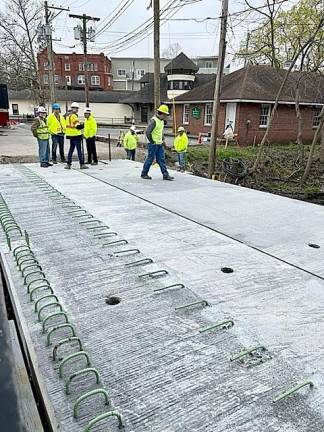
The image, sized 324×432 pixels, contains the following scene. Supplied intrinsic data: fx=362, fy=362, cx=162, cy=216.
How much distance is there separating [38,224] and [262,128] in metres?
18.8

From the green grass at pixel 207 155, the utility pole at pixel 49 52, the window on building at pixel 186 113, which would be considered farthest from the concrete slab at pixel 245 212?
the window on building at pixel 186 113

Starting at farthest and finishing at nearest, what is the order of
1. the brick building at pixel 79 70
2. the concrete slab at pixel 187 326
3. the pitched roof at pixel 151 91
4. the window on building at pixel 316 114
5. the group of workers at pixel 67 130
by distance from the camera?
1. the brick building at pixel 79 70
2. the pitched roof at pixel 151 91
3. the window on building at pixel 316 114
4. the group of workers at pixel 67 130
5. the concrete slab at pixel 187 326

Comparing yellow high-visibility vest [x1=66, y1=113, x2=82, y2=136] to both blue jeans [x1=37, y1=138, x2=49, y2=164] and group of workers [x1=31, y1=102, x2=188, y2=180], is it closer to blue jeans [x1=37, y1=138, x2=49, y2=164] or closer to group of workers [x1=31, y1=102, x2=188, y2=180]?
group of workers [x1=31, y1=102, x2=188, y2=180]

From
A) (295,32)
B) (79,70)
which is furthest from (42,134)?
(79,70)

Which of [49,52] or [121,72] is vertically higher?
[121,72]

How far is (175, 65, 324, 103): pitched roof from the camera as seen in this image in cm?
1998

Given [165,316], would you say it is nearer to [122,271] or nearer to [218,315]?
[218,315]

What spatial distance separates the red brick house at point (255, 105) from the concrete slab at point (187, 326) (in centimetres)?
1741

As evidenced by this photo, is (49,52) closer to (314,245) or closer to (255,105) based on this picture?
(255,105)

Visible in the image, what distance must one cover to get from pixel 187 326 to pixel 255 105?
19885 millimetres

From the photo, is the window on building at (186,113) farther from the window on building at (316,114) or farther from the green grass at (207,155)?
the green grass at (207,155)

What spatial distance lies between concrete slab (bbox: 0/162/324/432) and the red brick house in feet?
57.1

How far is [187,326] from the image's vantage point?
7.06ft

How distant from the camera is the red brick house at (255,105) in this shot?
785 inches
